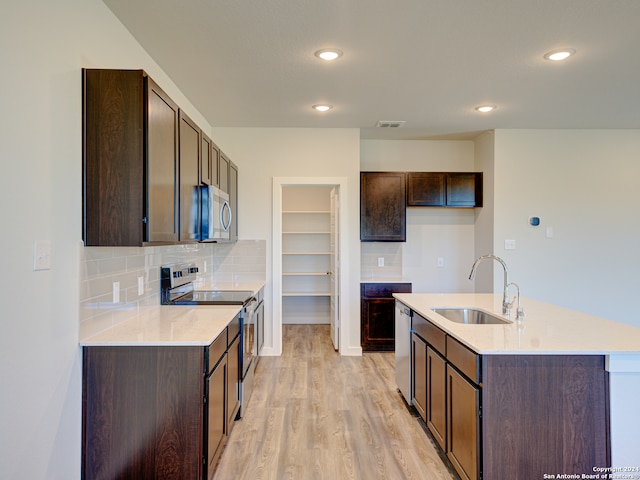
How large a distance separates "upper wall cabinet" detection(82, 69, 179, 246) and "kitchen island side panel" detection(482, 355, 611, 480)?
→ 1807mm

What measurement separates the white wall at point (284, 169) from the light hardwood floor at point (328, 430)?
762 mm

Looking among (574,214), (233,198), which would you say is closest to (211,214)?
(233,198)

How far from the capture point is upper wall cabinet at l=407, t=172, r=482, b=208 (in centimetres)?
472

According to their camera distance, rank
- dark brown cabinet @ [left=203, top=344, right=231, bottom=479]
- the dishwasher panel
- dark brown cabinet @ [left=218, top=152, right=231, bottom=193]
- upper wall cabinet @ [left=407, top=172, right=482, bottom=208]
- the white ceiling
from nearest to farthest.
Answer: dark brown cabinet @ [left=203, top=344, right=231, bottom=479] < the white ceiling < the dishwasher panel < dark brown cabinet @ [left=218, top=152, right=231, bottom=193] < upper wall cabinet @ [left=407, top=172, right=482, bottom=208]

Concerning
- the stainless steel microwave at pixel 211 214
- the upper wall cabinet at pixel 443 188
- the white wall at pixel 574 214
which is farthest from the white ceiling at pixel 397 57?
the stainless steel microwave at pixel 211 214

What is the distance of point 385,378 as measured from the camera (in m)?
3.71

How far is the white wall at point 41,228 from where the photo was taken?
1407 millimetres

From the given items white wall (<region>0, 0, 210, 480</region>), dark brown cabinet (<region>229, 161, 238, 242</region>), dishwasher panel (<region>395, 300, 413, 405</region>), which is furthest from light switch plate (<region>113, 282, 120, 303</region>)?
dishwasher panel (<region>395, 300, 413, 405</region>)

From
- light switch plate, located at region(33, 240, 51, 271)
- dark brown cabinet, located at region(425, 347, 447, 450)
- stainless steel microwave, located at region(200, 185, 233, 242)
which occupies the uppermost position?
stainless steel microwave, located at region(200, 185, 233, 242)

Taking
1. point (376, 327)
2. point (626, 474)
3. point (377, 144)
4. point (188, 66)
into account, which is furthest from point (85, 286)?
point (377, 144)

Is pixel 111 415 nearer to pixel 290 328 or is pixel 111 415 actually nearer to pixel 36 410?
pixel 36 410

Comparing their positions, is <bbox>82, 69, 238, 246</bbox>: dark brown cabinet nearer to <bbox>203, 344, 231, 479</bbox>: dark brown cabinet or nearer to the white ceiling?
the white ceiling

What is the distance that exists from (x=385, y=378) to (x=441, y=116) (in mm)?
2713

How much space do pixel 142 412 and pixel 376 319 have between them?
3.09m
